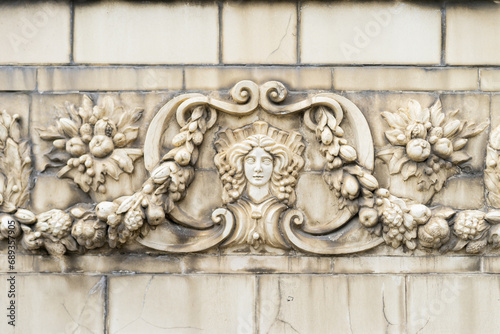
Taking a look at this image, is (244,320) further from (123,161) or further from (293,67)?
(293,67)

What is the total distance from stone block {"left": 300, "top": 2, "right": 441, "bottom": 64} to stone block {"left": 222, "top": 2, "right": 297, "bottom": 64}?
11cm

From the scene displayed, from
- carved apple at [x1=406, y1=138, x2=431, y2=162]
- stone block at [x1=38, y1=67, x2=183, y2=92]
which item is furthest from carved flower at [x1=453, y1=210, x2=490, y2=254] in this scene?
stone block at [x1=38, y1=67, x2=183, y2=92]

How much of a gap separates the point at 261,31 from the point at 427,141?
62.0 inches

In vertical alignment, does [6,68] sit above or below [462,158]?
above

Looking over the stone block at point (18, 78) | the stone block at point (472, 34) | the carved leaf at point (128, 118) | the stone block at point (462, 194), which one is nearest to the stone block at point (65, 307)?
the carved leaf at point (128, 118)

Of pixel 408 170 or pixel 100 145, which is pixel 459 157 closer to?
pixel 408 170

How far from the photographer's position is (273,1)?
610 cm

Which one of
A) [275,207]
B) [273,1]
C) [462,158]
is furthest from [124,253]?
[462,158]

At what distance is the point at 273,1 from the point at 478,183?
7.16 feet

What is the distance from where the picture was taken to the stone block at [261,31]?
6090mm

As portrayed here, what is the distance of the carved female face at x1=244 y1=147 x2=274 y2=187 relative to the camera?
595cm

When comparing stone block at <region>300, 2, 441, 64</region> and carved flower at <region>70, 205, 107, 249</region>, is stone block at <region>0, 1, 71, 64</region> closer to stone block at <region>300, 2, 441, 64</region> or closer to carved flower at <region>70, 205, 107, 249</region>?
carved flower at <region>70, 205, 107, 249</region>

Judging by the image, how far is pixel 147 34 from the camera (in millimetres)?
6117

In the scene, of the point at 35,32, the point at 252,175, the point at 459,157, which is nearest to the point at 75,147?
the point at 35,32
